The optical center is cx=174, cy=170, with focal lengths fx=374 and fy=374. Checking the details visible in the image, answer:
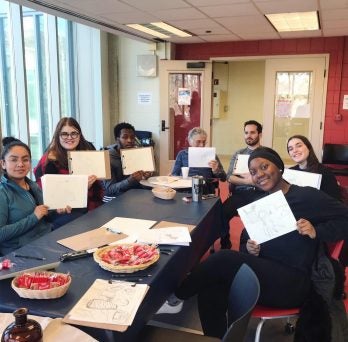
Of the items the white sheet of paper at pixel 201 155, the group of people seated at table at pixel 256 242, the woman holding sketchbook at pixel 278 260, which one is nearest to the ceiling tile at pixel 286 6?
the white sheet of paper at pixel 201 155

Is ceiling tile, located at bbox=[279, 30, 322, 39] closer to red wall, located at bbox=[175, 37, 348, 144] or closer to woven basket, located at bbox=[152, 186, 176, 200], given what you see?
red wall, located at bbox=[175, 37, 348, 144]

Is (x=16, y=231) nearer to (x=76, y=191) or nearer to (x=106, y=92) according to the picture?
(x=76, y=191)

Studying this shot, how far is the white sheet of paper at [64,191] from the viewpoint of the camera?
2.21m

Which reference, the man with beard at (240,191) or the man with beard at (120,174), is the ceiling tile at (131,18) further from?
the man with beard at (240,191)

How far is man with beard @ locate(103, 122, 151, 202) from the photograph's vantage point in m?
3.20

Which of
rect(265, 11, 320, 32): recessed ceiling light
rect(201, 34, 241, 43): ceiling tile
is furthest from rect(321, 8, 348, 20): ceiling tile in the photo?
rect(201, 34, 241, 43): ceiling tile

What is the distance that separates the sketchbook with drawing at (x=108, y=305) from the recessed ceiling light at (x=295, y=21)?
12.0ft

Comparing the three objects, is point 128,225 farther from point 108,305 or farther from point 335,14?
point 335,14

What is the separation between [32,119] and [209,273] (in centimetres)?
391

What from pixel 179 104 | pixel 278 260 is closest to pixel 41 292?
pixel 278 260

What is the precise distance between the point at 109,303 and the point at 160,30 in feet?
15.0

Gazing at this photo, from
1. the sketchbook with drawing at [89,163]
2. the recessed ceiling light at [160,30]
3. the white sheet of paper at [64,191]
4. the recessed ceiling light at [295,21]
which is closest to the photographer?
the white sheet of paper at [64,191]

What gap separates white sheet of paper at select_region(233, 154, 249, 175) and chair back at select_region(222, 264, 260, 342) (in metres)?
1.95

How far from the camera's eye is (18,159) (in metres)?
2.19
